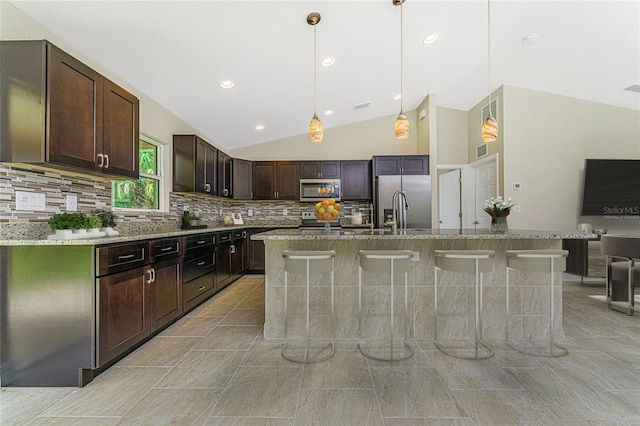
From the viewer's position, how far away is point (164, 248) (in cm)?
265

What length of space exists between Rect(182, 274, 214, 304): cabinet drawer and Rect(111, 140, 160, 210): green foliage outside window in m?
1.12

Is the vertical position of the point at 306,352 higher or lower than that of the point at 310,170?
lower

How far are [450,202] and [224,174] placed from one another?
4604 mm

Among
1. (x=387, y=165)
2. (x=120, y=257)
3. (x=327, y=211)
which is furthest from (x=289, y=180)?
(x=120, y=257)

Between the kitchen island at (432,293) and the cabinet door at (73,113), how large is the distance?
150cm

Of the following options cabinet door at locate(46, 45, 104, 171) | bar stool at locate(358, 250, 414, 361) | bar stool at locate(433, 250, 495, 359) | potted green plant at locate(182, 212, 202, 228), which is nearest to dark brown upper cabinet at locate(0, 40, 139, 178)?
cabinet door at locate(46, 45, 104, 171)

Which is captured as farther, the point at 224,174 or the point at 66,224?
the point at 224,174

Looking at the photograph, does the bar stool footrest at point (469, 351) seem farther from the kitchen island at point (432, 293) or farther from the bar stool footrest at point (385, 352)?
the bar stool footrest at point (385, 352)

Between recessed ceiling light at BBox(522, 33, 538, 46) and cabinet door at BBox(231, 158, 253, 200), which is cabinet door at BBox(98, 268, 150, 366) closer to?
cabinet door at BBox(231, 158, 253, 200)

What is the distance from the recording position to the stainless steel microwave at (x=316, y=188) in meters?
5.50

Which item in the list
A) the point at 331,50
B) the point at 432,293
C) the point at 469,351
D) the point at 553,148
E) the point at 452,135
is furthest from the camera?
the point at 452,135

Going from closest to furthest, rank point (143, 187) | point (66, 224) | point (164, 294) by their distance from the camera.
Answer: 1. point (66, 224)
2. point (164, 294)
3. point (143, 187)

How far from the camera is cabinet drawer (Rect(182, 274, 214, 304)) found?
307 cm

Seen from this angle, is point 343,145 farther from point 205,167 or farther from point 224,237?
point 224,237
